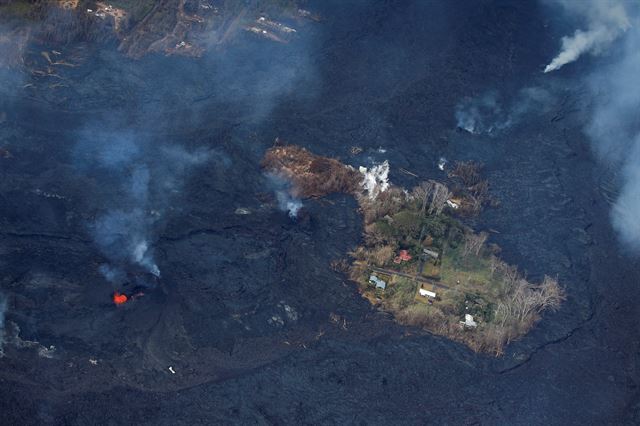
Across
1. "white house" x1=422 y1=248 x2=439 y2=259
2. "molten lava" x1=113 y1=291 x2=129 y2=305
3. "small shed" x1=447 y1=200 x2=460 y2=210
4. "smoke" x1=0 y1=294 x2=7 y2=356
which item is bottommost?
"smoke" x1=0 y1=294 x2=7 y2=356

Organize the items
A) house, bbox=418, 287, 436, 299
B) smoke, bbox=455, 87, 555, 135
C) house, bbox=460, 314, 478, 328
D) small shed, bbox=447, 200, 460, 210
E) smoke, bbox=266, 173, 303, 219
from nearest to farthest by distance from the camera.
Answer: house, bbox=460, 314, 478, 328 < house, bbox=418, 287, 436, 299 < smoke, bbox=266, 173, 303, 219 < small shed, bbox=447, 200, 460, 210 < smoke, bbox=455, 87, 555, 135

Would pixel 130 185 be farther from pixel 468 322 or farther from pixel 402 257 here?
pixel 468 322

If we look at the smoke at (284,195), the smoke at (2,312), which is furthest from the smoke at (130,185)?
the smoke at (2,312)

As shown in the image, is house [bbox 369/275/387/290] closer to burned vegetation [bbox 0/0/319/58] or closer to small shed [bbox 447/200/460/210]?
small shed [bbox 447/200/460/210]

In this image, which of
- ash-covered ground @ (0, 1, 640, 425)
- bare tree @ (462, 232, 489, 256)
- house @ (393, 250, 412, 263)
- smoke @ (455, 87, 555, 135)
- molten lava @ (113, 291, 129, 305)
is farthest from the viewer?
smoke @ (455, 87, 555, 135)

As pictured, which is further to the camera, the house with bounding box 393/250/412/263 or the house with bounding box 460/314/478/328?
the house with bounding box 393/250/412/263

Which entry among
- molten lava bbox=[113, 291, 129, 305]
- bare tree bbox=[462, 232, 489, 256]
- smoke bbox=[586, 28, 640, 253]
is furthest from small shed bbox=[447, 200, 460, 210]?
molten lava bbox=[113, 291, 129, 305]

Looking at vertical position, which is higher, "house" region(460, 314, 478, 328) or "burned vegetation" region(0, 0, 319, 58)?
"burned vegetation" region(0, 0, 319, 58)

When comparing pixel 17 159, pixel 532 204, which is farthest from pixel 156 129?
pixel 532 204
